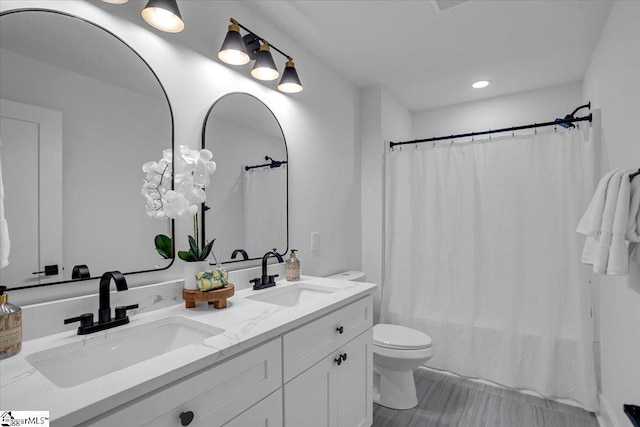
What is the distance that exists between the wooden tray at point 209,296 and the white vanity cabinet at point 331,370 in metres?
0.33

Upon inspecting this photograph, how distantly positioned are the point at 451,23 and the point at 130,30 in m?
1.79

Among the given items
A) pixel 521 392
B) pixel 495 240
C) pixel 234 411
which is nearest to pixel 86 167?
pixel 234 411

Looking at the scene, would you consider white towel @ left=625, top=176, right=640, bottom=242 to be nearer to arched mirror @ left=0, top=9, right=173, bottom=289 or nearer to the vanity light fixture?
the vanity light fixture

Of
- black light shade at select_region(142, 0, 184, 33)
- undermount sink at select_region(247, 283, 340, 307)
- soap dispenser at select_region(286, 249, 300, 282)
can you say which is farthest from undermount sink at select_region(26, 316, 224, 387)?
black light shade at select_region(142, 0, 184, 33)

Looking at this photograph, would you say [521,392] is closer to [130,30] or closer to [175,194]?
[175,194]

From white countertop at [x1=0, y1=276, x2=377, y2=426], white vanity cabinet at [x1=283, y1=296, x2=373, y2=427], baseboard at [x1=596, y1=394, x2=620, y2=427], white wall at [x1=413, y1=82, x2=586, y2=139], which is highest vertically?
white wall at [x1=413, y1=82, x2=586, y2=139]

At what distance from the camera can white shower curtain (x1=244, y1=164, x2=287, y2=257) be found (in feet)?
5.95

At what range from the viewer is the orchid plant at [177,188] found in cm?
129

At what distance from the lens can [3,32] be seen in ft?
3.28

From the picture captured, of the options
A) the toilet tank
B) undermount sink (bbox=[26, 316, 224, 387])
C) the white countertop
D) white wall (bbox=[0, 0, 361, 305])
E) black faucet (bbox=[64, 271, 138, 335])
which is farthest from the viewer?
the toilet tank

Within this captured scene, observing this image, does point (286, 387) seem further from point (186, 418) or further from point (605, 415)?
point (605, 415)

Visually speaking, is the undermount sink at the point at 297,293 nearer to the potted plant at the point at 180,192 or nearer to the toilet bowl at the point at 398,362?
the potted plant at the point at 180,192

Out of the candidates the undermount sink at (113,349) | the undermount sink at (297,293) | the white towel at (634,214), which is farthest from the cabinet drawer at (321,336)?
the white towel at (634,214)

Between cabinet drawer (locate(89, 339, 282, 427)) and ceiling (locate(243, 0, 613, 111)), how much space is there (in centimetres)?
181
